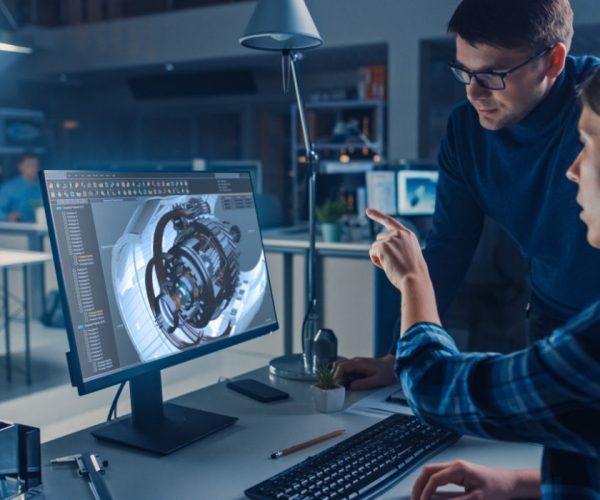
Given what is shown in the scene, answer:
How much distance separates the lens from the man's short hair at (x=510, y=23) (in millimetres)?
1164

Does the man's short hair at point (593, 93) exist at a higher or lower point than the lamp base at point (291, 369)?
higher

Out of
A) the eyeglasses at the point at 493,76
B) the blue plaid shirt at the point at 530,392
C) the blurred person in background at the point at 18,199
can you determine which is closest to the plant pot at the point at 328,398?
the blue plaid shirt at the point at 530,392

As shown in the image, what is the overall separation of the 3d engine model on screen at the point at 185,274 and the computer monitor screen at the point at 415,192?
8.96 feet

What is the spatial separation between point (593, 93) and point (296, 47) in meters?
1.12

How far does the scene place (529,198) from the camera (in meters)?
1.38

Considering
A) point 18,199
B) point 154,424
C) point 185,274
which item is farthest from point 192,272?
point 18,199

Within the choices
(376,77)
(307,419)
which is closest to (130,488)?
(307,419)

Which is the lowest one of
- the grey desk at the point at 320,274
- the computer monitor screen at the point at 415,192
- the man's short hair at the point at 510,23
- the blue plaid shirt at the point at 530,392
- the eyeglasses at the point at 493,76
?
the grey desk at the point at 320,274

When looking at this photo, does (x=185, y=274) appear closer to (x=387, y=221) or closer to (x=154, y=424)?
(x=154, y=424)

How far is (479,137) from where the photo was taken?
1470 millimetres

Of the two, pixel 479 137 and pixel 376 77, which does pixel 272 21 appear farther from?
pixel 376 77

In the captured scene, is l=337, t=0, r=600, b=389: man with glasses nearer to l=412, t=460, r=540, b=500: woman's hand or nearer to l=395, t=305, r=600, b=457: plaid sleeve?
l=412, t=460, r=540, b=500: woman's hand

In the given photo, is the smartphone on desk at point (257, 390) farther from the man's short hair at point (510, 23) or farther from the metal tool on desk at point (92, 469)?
the man's short hair at point (510, 23)

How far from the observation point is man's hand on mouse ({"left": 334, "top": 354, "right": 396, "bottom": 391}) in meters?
1.43
